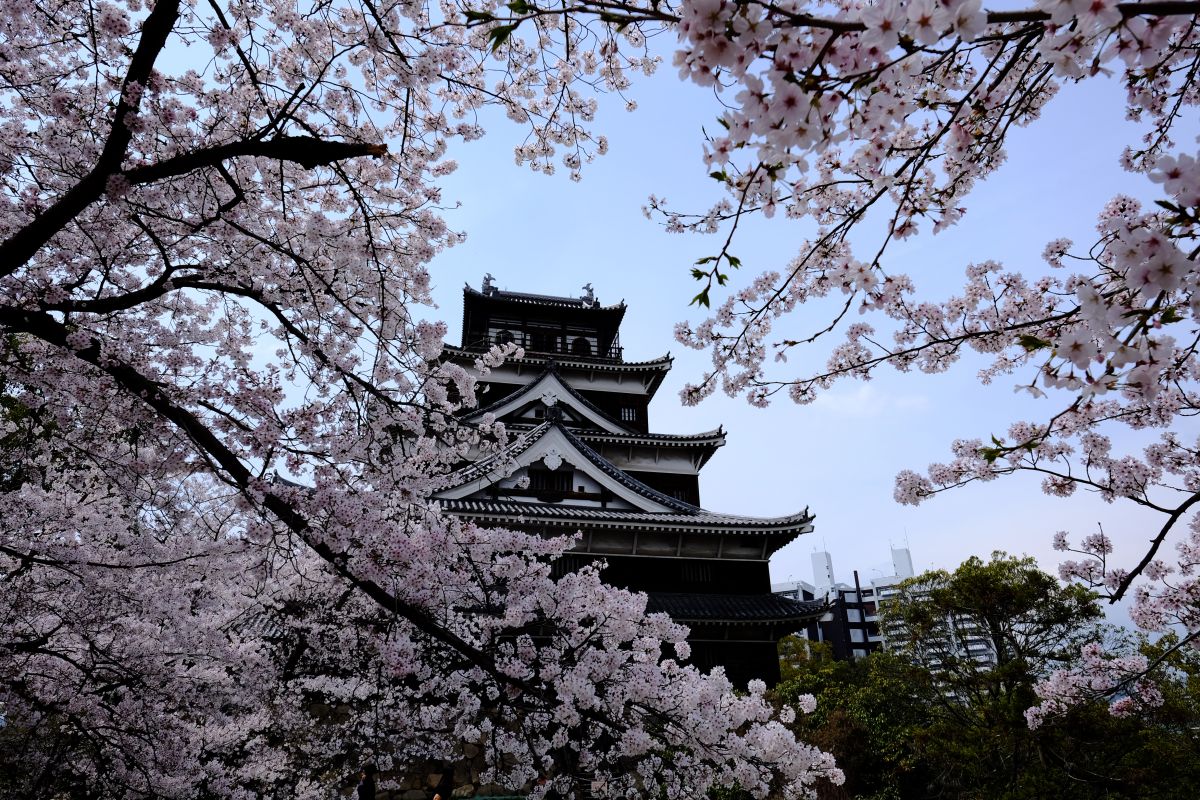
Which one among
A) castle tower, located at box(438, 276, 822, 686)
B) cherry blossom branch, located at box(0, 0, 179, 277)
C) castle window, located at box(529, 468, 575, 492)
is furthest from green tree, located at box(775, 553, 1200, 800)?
cherry blossom branch, located at box(0, 0, 179, 277)

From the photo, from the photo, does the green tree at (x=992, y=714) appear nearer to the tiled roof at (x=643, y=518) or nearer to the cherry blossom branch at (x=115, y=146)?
the tiled roof at (x=643, y=518)

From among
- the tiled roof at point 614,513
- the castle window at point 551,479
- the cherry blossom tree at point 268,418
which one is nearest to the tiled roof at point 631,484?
the tiled roof at point 614,513

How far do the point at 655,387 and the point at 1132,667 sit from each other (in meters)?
18.0

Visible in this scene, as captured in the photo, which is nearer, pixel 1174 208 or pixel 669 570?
pixel 1174 208

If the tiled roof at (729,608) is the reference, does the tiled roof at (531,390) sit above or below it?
above

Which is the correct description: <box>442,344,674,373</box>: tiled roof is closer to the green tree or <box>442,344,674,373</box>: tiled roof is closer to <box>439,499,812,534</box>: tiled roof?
<box>439,499,812,534</box>: tiled roof

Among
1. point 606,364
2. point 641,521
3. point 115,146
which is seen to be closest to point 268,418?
point 115,146

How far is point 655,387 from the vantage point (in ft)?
71.8

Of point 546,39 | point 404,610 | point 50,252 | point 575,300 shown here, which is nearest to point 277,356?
point 50,252

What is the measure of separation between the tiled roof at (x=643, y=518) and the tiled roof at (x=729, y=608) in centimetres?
149

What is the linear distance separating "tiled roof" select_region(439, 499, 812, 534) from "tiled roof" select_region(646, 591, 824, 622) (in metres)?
1.49

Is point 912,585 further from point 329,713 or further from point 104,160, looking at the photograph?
point 104,160

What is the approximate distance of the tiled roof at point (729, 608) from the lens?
1299 cm

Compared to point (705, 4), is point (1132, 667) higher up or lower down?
lower down
